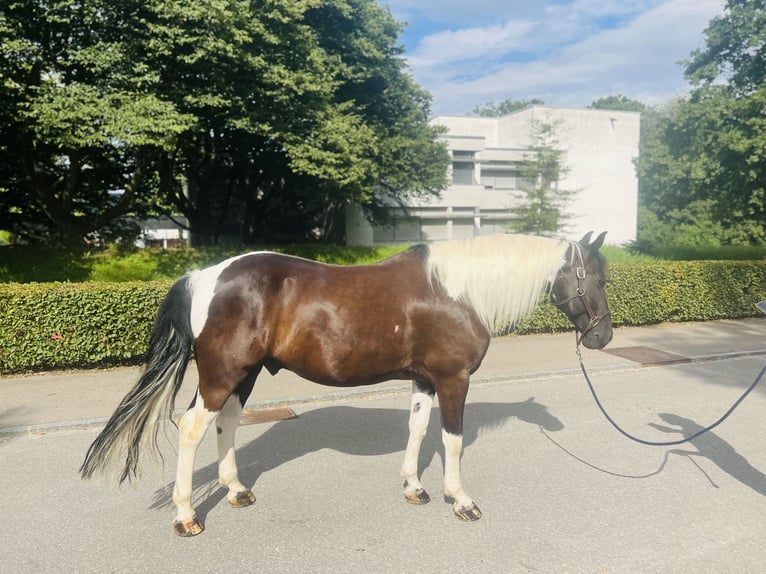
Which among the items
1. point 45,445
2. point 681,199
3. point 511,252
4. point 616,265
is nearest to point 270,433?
point 45,445

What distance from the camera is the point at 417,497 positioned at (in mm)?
3949

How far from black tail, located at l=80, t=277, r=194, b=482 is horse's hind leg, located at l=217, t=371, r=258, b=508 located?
1.40 ft

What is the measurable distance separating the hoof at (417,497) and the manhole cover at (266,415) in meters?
2.39

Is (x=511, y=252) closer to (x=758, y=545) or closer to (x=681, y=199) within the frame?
(x=758, y=545)

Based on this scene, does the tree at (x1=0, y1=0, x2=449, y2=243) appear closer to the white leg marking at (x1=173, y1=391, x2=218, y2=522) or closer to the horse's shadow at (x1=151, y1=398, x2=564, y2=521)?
the horse's shadow at (x1=151, y1=398, x2=564, y2=521)

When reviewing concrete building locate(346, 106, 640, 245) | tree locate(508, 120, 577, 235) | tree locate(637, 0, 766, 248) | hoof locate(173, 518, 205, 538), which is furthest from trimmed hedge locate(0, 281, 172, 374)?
concrete building locate(346, 106, 640, 245)

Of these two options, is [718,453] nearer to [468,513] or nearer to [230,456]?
[468,513]

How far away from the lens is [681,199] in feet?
154

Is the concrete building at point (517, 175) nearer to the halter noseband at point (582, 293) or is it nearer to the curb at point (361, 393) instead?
the curb at point (361, 393)

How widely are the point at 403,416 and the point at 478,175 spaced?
129ft

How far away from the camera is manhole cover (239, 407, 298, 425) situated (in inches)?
233

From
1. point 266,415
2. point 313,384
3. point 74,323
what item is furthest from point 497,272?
point 74,323

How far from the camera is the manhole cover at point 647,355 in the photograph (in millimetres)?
8664

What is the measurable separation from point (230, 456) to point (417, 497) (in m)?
1.45
